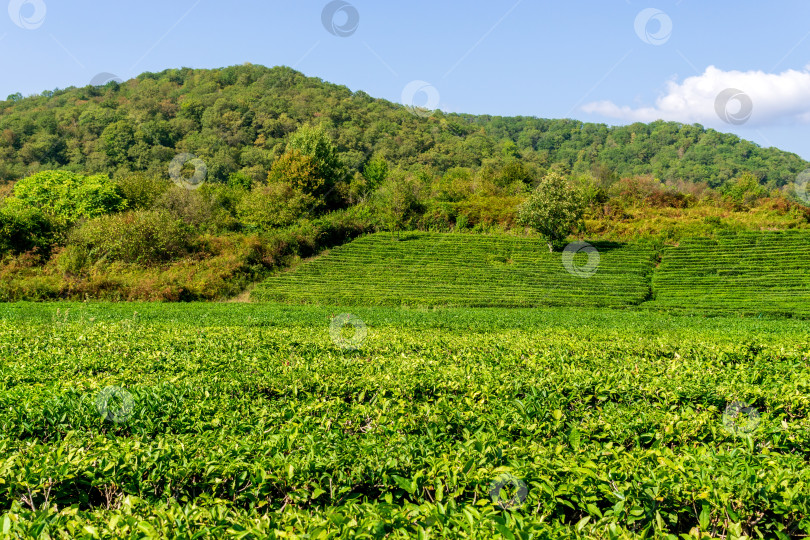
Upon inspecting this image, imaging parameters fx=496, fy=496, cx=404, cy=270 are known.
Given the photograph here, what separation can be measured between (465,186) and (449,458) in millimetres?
67686

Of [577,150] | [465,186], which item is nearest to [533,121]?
[577,150]

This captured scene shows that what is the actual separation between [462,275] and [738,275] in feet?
72.6

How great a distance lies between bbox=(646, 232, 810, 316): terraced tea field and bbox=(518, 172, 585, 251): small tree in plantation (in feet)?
30.7

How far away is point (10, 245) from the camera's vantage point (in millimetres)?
41094

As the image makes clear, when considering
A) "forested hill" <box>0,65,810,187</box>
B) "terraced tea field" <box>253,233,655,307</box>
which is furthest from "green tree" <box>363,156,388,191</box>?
"terraced tea field" <box>253,233,655,307</box>

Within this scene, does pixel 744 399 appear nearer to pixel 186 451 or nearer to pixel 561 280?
pixel 186 451

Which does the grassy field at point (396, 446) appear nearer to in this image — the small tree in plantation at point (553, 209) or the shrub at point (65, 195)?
the small tree in plantation at point (553, 209)

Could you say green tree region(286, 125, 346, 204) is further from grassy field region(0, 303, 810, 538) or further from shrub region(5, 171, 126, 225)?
grassy field region(0, 303, 810, 538)

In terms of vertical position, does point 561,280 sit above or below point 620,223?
below

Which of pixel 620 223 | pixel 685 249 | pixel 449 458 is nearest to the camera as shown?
pixel 449 458

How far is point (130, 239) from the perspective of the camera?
42.8 m

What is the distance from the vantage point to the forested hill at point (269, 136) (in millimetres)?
74562

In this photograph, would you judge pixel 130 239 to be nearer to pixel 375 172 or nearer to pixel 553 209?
pixel 553 209

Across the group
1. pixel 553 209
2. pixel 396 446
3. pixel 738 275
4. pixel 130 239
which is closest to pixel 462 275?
pixel 553 209
